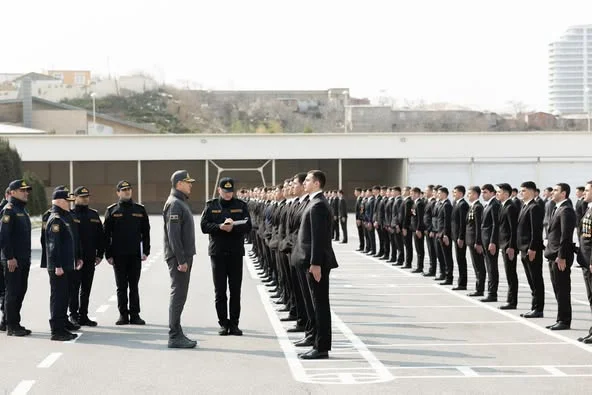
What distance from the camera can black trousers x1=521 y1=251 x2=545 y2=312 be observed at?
1571 centimetres

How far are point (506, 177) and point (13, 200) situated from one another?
Answer: 59.5 metres

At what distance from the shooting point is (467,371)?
10633 millimetres

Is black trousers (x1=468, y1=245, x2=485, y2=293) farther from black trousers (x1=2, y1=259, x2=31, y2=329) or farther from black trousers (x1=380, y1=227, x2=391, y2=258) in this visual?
black trousers (x1=380, y1=227, x2=391, y2=258)

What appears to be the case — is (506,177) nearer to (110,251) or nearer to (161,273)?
(161,273)

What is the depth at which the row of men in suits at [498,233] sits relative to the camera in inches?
563

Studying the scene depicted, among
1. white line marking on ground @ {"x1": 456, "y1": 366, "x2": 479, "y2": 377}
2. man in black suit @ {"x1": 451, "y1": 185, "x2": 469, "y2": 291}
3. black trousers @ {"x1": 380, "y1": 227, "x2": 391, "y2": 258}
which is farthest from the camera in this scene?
black trousers @ {"x1": 380, "y1": 227, "x2": 391, "y2": 258}

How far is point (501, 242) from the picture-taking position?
17500 millimetres

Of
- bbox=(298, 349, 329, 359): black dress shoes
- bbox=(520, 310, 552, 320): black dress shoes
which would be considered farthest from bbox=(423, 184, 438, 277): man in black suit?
bbox=(298, 349, 329, 359): black dress shoes

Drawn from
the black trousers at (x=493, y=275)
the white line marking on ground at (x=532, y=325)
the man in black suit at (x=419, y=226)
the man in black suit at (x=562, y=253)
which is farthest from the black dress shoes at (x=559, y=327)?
the man in black suit at (x=419, y=226)

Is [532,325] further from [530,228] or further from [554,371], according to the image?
[554,371]

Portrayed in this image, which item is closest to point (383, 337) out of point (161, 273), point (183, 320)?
point (183, 320)

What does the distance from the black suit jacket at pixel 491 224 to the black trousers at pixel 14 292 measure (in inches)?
311

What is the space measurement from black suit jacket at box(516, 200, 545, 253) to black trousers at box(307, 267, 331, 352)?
5074 millimetres

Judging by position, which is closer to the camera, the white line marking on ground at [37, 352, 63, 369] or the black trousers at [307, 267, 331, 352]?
the white line marking on ground at [37, 352, 63, 369]
